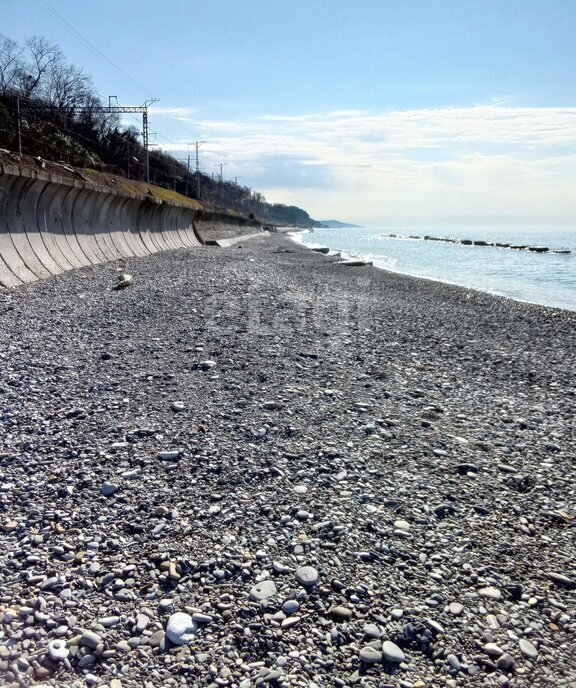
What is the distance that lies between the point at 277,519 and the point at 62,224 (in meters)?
18.0

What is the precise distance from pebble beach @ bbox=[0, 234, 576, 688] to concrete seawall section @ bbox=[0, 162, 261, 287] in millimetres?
6909

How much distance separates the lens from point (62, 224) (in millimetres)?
19906

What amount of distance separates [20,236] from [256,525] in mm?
14567

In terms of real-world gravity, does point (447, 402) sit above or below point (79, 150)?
below

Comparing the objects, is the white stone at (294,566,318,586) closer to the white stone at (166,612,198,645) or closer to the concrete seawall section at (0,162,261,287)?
the white stone at (166,612,198,645)

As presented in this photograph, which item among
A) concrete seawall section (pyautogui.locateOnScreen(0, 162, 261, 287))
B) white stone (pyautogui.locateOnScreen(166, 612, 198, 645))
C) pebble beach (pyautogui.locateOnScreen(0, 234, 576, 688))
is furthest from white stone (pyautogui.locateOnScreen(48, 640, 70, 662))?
concrete seawall section (pyautogui.locateOnScreen(0, 162, 261, 287))

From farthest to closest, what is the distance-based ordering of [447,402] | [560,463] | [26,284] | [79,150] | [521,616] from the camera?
[79,150] → [26,284] → [447,402] → [560,463] → [521,616]

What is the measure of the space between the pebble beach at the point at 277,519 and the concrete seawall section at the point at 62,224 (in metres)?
6.91

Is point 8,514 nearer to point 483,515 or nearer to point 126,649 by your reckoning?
point 126,649

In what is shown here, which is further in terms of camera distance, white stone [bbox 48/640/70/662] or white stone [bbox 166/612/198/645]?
white stone [bbox 166/612/198/645]

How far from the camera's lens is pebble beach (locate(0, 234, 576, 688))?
3.25 meters

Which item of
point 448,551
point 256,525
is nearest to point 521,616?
point 448,551

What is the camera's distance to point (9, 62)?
56.9m

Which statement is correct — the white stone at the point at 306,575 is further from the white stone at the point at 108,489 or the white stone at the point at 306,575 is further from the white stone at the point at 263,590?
the white stone at the point at 108,489
